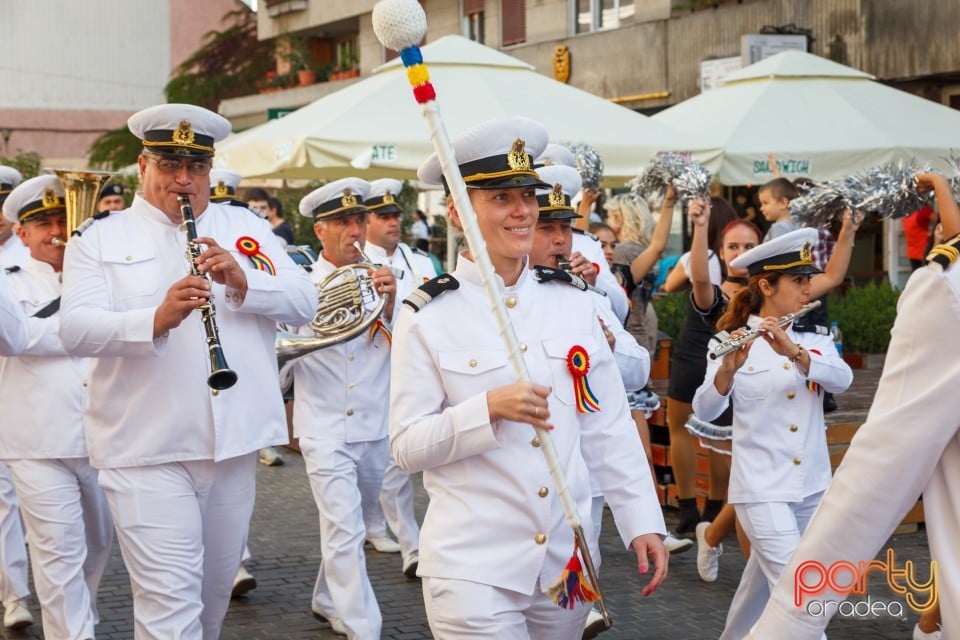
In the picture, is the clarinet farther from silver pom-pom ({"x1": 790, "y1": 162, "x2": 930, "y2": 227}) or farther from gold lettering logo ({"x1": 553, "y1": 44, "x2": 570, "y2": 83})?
gold lettering logo ({"x1": 553, "y1": 44, "x2": 570, "y2": 83})

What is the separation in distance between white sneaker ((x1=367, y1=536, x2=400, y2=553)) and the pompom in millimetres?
5826

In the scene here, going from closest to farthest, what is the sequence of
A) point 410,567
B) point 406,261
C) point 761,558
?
point 761,558 < point 410,567 < point 406,261

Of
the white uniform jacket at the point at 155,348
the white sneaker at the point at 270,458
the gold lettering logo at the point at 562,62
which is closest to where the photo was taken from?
the white uniform jacket at the point at 155,348

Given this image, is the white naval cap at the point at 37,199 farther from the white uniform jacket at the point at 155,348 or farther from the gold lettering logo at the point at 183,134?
the gold lettering logo at the point at 183,134

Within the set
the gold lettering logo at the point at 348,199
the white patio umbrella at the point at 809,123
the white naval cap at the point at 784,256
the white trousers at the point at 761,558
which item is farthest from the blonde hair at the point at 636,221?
the white trousers at the point at 761,558

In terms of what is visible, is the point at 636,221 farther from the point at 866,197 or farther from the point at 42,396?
the point at 42,396

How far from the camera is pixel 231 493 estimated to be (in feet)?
17.2

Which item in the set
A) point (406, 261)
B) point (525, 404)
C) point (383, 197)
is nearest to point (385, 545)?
point (406, 261)

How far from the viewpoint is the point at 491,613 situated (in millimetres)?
3848

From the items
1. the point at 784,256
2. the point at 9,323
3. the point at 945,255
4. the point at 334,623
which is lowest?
the point at 334,623

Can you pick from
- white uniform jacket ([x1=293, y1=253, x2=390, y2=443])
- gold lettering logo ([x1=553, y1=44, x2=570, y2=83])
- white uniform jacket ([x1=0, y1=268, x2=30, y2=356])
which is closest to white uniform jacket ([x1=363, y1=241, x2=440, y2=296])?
white uniform jacket ([x1=293, y1=253, x2=390, y2=443])

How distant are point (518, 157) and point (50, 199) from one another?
367 centimetres

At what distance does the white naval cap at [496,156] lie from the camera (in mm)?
4035

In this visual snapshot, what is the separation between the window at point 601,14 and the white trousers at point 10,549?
19.1 metres
